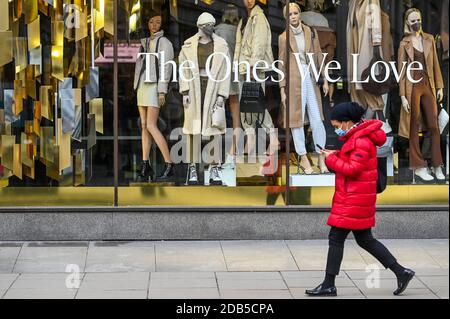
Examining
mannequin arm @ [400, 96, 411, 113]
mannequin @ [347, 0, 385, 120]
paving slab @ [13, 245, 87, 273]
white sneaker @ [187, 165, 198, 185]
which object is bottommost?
paving slab @ [13, 245, 87, 273]

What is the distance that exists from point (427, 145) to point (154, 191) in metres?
3.44

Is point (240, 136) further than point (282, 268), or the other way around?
point (240, 136)

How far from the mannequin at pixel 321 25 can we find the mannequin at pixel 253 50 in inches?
20.1

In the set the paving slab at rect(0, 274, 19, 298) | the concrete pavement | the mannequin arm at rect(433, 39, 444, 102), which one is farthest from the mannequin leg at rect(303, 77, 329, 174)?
the paving slab at rect(0, 274, 19, 298)

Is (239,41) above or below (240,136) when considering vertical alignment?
above

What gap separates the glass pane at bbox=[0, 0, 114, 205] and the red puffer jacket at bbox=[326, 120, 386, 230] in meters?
3.89

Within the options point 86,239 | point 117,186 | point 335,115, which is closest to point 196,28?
point 117,186

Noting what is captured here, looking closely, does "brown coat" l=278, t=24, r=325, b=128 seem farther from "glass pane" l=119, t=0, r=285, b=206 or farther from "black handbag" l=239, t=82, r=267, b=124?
"black handbag" l=239, t=82, r=267, b=124

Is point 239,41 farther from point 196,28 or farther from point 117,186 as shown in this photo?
point 117,186

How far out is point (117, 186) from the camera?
1118 centimetres

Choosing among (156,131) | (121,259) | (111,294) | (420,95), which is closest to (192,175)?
(156,131)

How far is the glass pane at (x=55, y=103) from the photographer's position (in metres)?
11.1

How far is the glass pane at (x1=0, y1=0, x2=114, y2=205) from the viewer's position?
11078mm

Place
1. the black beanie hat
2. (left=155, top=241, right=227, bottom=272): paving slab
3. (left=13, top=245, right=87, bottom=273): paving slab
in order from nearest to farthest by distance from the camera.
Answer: the black beanie hat → (left=13, top=245, right=87, bottom=273): paving slab → (left=155, top=241, right=227, bottom=272): paving slab
